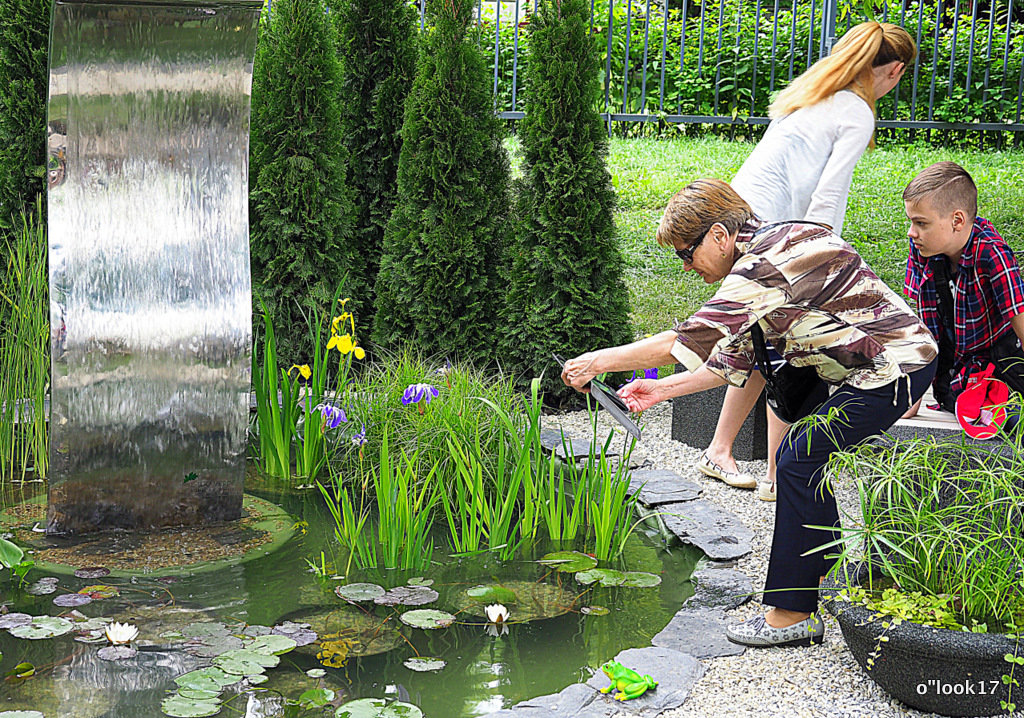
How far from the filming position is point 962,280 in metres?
3.49

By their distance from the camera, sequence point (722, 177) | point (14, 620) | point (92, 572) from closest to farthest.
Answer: point (14, 620) < point (92, 572) < point (722, 177)

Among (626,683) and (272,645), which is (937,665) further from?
(272,645)

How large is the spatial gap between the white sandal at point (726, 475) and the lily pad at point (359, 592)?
1.63 metres

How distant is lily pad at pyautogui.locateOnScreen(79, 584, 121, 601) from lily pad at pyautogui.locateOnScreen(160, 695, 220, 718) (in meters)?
0.69

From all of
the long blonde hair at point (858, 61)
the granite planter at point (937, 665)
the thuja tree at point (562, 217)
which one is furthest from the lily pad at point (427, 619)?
the thuja tree at point (562, 217)

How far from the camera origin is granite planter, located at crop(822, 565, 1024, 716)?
2.21m

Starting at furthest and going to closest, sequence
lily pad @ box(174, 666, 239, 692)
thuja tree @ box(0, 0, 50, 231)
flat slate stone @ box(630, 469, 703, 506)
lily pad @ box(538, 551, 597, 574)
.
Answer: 1. thuja tree @ box(0, 0, 50, 231)
2. flat slate stone @ box(630, 469, 703, 506)
3. lily pad @ box(538, 551, 597, 574)
4. lily pad @ box(174, 666, 239, 692)

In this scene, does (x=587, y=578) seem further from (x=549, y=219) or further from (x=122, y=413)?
(x=549, y=219)

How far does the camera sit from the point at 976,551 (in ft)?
7.51

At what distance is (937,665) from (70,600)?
231 centimetres

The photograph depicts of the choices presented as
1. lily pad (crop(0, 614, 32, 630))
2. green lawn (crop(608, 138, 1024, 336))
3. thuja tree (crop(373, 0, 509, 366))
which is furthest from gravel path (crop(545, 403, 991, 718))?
green lawn (crop(608, 138, 1024, 336))

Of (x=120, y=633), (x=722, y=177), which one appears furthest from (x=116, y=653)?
(x=722, y=177)

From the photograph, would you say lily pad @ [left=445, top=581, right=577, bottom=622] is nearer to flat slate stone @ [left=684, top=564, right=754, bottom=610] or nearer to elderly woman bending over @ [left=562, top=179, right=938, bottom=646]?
flat slate stone @ [left=684, top=564, right=754, bottom=610]

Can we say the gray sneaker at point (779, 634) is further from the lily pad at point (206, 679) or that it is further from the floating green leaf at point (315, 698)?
the lily pad at point (206, 679)
